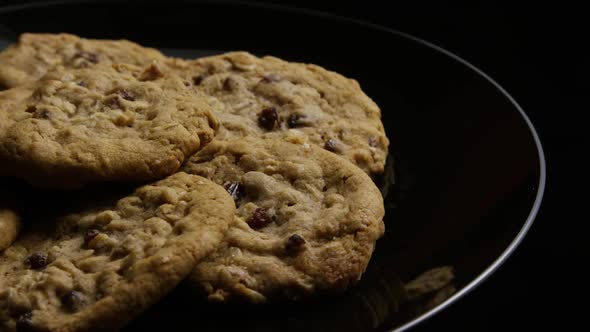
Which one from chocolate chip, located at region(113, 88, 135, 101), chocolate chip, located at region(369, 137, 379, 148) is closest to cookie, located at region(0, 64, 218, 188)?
chocolate chip, located at region(113, 88, 135, 101)

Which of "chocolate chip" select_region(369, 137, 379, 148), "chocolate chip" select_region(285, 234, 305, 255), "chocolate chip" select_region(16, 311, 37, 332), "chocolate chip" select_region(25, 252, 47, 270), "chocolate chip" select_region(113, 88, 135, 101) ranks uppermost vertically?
"chocolate chip" select_region(113, 88, 135, 101)

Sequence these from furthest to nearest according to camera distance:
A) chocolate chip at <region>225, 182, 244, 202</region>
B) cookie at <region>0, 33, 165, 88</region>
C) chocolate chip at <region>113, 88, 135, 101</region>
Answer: cookie at <region>0, 33, 165, 88</region>
chocolate chip at <region>113, 88, 135, 101</region>
chocolate chip at <region>225, 182, 244, 202</region>

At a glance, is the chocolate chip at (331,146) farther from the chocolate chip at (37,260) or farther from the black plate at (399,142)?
the chocolate chip at (37,260)

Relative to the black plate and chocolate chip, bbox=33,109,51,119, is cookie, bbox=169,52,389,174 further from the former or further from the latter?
chocolate chip, bbox=33,109,51,119

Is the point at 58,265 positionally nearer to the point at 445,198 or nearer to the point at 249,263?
the point at 249,263

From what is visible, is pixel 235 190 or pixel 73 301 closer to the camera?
pixel 73 301

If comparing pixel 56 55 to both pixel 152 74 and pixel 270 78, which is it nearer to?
pixel 152 74

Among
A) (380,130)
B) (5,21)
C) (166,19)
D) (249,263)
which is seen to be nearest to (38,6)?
(5,21)

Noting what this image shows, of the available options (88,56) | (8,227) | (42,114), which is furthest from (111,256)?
(88,56)
